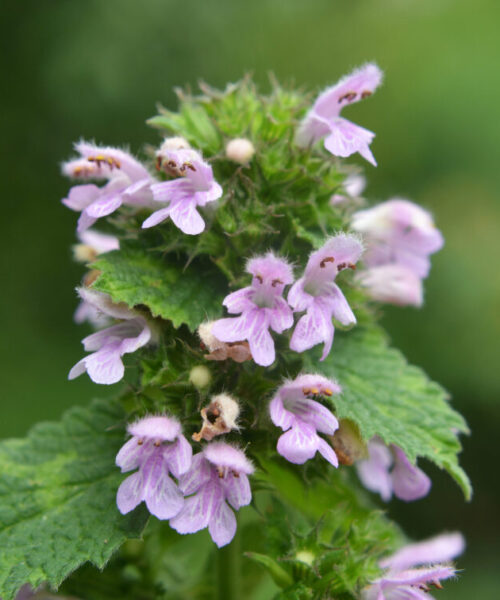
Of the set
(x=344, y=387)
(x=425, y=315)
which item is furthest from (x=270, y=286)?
(x=425, y=315)

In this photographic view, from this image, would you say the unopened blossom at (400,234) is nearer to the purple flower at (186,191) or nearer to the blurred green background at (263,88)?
the purple flower at (186,191)

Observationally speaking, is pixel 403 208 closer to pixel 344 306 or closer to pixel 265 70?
pixel 344 306

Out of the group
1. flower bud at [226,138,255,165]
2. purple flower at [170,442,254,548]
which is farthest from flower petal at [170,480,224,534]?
flower bud at [226,138,255,165]

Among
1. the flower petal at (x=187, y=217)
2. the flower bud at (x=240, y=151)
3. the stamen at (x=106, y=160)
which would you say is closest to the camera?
the flower petal at (x=187, y=217)

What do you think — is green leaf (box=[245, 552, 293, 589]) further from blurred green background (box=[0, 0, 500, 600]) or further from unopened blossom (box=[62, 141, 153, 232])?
blurred green background (box=[0, 0, 500, 600])

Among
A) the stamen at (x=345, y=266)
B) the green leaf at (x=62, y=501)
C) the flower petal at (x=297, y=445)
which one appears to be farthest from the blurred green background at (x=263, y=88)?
the flower petal at (x=297, y=445)

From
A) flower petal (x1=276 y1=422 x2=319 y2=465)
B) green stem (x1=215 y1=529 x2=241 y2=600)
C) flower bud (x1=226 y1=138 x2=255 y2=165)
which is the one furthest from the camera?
green stem (x1=215 y1=529 x2=241 y2=600)

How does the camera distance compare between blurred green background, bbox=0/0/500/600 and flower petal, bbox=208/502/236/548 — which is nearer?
flower petal, bbox=208/502/236/548

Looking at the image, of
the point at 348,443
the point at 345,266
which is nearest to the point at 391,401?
the point at 348,443
